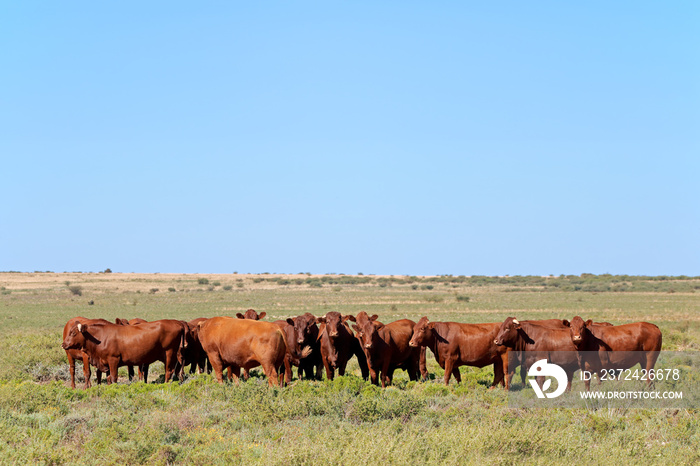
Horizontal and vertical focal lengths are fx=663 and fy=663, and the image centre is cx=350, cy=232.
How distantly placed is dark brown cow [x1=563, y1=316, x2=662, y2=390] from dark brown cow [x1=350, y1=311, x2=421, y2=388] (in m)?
3.39

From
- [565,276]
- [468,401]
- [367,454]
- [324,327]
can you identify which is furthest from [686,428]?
[565,276]

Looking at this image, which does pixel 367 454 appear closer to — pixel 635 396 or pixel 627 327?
pixel 635 396

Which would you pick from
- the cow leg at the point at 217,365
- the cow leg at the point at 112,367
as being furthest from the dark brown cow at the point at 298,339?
the cow leg at the point at 112,367

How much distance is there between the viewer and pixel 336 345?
13.7m

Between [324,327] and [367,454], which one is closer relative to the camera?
[367,454]

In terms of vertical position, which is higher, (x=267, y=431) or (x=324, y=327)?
(x=324, y=327)

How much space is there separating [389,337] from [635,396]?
15.5ft

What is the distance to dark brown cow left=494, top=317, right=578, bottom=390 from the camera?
13242 mm

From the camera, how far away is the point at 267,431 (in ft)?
29.6

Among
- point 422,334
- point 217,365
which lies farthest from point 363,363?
point 217,365

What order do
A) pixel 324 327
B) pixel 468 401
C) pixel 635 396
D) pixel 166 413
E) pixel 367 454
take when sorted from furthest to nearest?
pixel 324 327 → pixel 635 396 → pixel 468 401 → pixel 166 413 → pixel 367 454

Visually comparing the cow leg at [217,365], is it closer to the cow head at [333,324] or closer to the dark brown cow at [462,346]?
the cow head at [333,324]

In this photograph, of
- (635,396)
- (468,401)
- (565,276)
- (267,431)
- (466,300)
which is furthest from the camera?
(565,276)

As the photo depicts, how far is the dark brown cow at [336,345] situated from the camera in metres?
13.3
